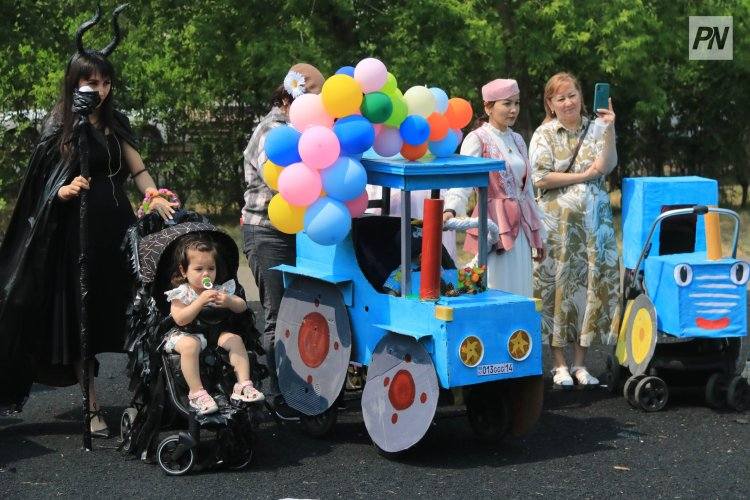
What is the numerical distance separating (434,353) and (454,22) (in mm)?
9317

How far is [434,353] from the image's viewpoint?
6.48m

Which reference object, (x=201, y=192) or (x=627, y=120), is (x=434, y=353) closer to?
(x=201, y=192)

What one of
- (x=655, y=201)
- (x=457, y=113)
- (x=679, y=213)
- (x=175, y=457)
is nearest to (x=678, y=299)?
(x=679, y=213)

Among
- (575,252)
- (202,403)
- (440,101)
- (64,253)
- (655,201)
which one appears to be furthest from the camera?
(575,252)

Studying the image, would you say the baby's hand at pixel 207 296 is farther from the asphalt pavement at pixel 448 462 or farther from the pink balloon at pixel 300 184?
the asphalt pavement at pixel 448 462

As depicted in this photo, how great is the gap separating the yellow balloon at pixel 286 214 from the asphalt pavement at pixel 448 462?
1.18m

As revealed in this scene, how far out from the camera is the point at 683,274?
25.5 feet

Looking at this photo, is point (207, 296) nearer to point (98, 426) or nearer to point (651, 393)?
point (98, 426)

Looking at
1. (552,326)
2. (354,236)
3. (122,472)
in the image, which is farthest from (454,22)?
(122,472)

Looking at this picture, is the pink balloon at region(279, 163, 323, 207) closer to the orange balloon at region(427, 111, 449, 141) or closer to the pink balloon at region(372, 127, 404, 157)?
the pink balloon at region(372, 127, 404, 157)

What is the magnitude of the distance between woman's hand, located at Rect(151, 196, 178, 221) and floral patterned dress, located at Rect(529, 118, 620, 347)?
8.01ft

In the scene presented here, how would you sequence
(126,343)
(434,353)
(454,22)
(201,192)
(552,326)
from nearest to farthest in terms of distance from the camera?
1. (434,353)
2. (126,343)
3. (552,326)
4. (454,22)
5. (201,192)

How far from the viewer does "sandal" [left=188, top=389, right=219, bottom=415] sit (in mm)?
6469

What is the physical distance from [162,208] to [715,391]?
3314 mm
